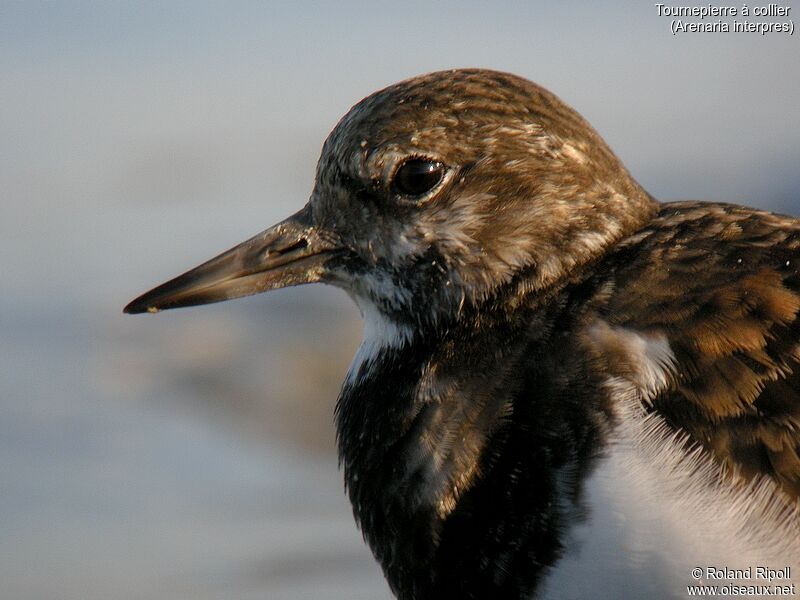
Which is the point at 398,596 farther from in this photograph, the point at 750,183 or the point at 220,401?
the point at 750,183

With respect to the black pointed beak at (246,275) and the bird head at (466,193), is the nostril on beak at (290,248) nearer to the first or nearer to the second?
the black pointed beak at (246,275)

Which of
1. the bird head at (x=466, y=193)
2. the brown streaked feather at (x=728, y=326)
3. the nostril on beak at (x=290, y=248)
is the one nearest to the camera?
the brown streaked feather at (x=728, y=326)

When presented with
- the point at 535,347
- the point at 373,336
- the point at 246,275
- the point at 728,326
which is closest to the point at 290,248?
the point at 246,275

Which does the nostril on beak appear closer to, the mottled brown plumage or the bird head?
the mottled brown plumage

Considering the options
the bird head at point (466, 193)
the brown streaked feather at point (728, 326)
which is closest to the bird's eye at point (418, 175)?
the bird head at point (466, 193)

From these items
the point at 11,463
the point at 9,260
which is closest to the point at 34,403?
the point at 11,463

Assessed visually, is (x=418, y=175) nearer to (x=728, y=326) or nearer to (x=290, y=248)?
(x=290, y=248)
